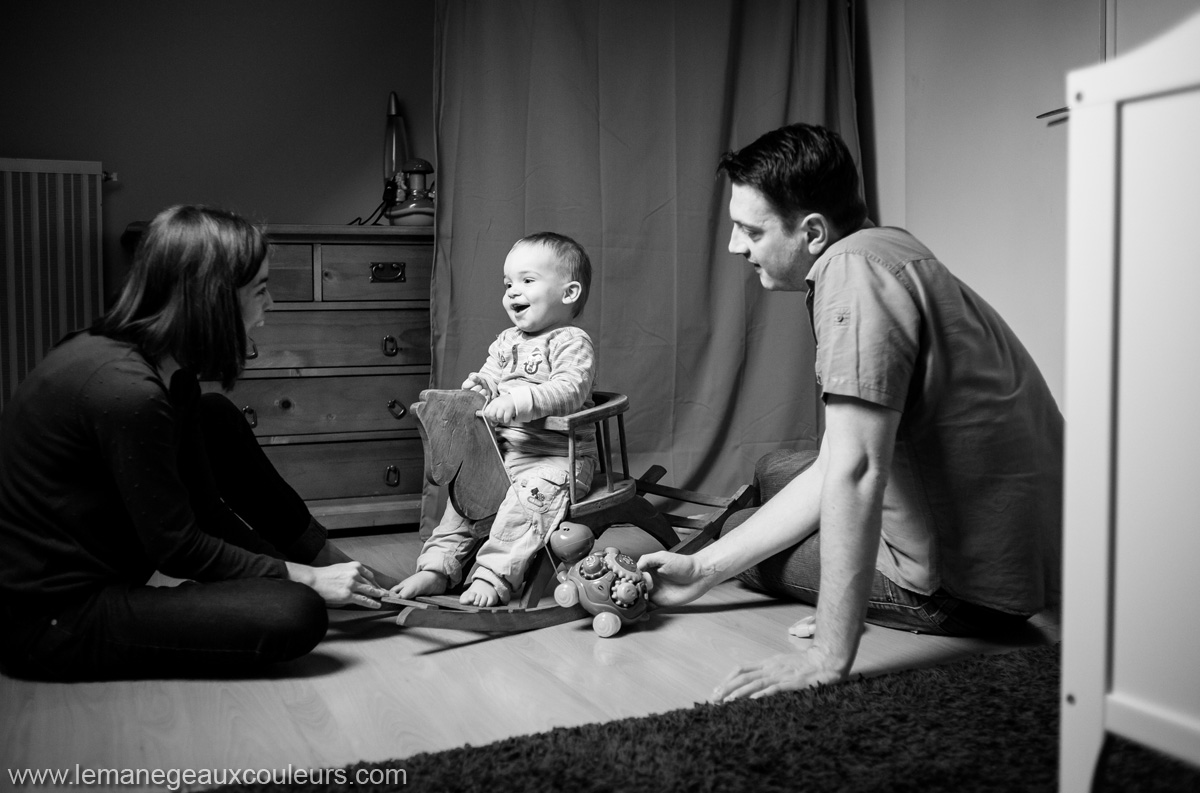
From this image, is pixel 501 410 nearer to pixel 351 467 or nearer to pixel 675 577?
pixel 675 577

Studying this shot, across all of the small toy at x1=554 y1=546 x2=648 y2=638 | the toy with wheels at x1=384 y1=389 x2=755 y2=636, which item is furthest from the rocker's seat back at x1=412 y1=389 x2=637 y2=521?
the small toy at x1=554 y1=546 x2=648 y2=638

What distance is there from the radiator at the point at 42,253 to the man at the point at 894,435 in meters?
2.18

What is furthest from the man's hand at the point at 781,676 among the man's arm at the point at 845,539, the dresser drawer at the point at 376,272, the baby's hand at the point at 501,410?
the dresser drawer at the point at 376,272

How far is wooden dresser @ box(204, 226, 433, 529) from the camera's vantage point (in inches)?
114

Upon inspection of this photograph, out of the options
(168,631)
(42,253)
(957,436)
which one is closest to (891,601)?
(957,436)

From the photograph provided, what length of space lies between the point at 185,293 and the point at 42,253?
177 cm

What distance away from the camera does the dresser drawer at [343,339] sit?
2883 millimetres

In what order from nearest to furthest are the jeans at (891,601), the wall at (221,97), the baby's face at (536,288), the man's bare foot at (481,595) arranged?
the jeans at (891,601), the man's bare foot at (481,595), the baby's face at (536,288), the wall at (221,97)

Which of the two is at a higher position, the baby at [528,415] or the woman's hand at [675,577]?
the baby at [528,415]

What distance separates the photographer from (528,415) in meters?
2.23

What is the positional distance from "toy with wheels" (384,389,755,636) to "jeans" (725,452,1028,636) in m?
0.21

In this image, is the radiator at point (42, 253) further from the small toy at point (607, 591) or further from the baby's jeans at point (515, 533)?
the small toy at point (607, 591)

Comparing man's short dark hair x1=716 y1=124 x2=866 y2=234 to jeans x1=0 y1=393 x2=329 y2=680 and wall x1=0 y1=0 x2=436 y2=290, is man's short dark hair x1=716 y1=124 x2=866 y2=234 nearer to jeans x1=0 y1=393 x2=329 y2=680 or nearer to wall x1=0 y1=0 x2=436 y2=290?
jeans x1=0 y1=393 x2=329 y2=680

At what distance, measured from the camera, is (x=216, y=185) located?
11.1 feet
